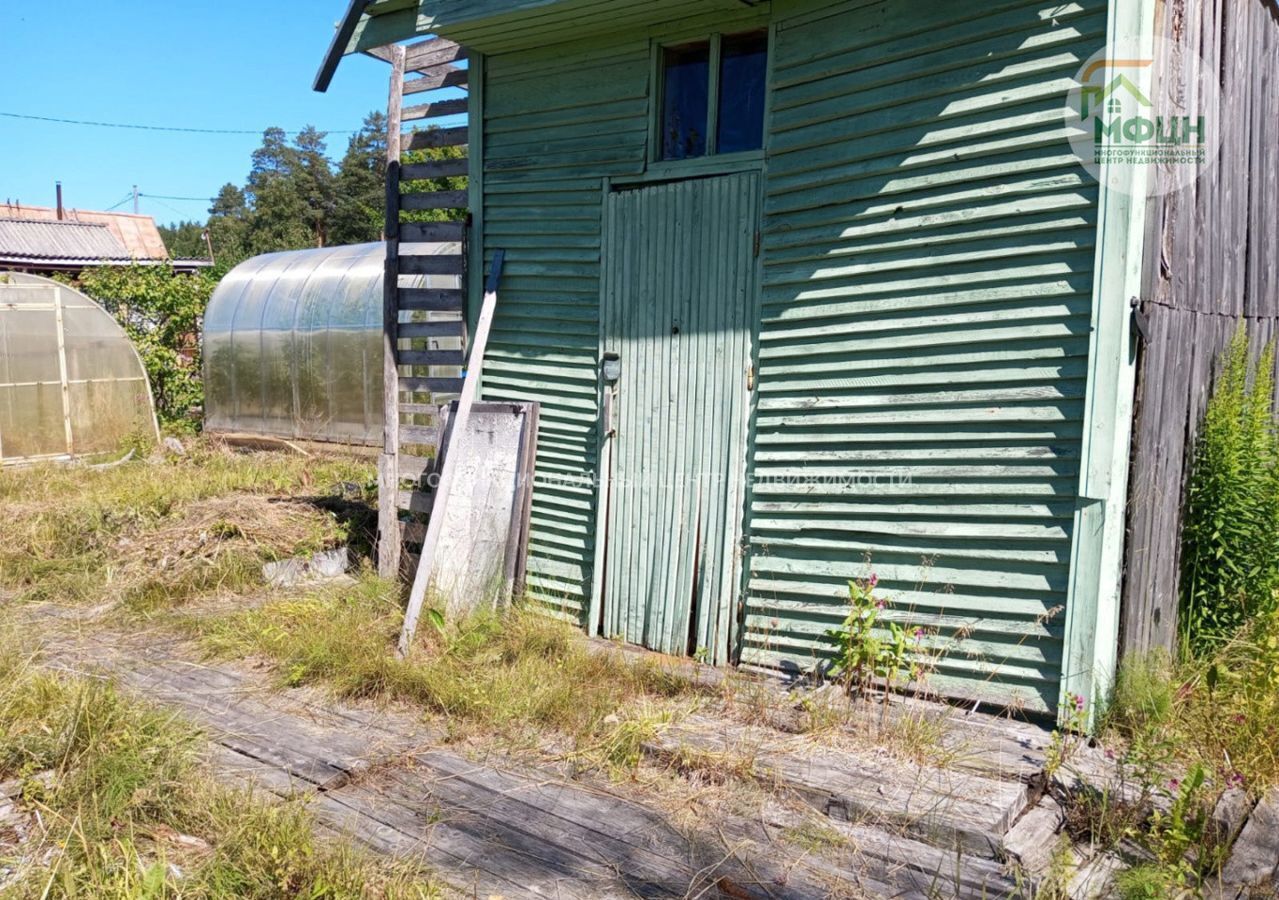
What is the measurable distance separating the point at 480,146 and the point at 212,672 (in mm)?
3892

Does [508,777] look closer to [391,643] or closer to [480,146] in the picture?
[391,643]

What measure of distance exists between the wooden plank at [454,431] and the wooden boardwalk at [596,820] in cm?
92

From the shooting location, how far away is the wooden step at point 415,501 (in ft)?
21.5

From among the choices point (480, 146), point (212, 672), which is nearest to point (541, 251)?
point (480, 146)

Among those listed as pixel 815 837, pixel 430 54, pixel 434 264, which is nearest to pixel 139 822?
pixel 815 837

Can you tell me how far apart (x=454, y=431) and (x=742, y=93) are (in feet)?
9.02

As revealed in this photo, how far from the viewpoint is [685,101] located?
5.64 m

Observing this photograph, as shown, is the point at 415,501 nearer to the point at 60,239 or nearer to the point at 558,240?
the point at 558,240

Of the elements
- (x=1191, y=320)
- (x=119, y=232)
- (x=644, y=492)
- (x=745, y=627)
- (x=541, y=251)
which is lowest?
(x=745, y=627)

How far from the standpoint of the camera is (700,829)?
3.51 meters

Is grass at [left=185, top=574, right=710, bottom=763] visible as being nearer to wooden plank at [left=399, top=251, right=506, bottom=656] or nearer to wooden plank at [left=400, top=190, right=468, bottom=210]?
wooden plank at [left=399, top=251, right=506, bottom=656]

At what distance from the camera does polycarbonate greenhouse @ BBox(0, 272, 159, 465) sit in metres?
12.0

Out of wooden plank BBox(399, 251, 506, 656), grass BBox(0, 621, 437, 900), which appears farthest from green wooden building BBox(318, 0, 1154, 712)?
grass BBox(0, 621, 437, 900)

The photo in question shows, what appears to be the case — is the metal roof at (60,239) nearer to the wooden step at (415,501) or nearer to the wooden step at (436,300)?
the wooden step at (436,300)
